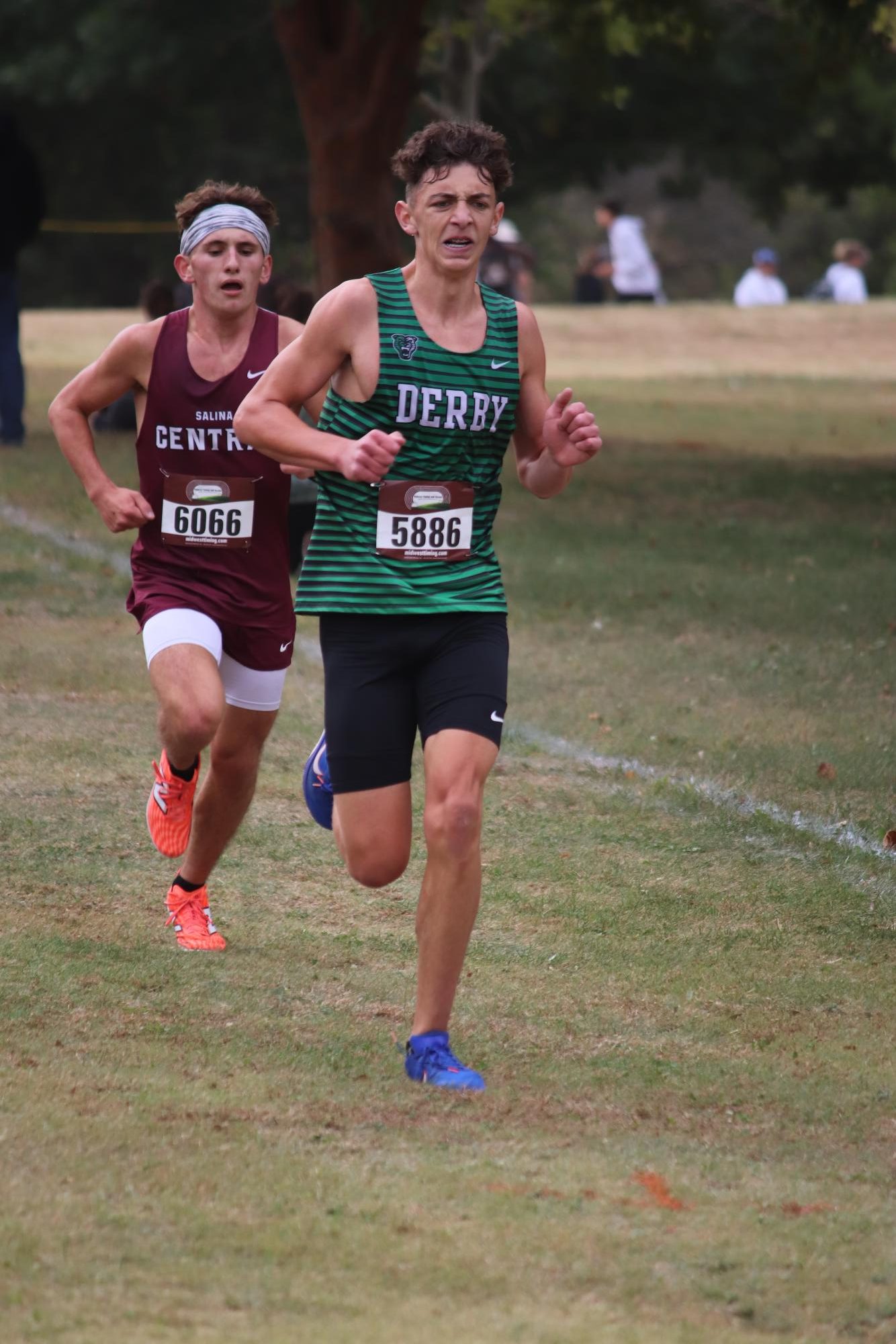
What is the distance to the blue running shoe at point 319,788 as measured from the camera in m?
6.18

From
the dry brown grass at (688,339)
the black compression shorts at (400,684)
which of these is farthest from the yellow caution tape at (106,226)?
the black compression shorts at (400,684)

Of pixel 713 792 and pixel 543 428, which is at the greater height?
pixel 543 428

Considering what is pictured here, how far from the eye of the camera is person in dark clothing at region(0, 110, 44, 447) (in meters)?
16.8

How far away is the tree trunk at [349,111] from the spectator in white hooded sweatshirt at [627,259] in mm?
9583

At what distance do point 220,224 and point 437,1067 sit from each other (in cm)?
258

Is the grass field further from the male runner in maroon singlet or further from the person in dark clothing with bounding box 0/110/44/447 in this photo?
the person in dark clothing with bounding box 0/110/44/447

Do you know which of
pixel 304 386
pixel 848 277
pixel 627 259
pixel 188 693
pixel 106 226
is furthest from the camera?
pixel 106 226

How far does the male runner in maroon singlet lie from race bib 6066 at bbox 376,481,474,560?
44.2 inches

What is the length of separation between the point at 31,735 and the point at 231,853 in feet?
6.13

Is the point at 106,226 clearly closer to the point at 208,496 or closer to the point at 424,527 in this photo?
the point at 208,496

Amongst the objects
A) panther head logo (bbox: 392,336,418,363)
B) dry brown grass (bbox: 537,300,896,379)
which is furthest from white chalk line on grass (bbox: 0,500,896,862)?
dry brown grass (bbox: 537,300,896,379)

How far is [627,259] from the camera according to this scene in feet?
104

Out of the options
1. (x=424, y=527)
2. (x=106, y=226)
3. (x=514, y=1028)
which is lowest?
(x=514, y=1028)

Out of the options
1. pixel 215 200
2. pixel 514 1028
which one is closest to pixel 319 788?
pixel 514 1028
